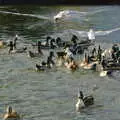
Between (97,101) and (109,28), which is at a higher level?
(109,28)

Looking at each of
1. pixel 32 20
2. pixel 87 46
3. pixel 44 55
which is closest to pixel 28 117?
pixel 44 55

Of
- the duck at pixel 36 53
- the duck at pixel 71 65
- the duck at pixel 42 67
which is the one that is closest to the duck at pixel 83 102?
the duck at pixel 71 65

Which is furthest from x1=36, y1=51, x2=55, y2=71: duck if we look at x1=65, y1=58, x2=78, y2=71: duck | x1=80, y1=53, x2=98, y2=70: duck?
x1=80, y1=53, x2=98, y2=70: duck

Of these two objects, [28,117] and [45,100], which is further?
[45,100]

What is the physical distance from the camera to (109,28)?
8181cm

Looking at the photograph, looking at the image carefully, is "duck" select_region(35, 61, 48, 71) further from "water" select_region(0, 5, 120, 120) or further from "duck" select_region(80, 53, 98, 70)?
"duck" select_region(80, 53, 98, 70)

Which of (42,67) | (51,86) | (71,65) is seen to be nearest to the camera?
(51,86)

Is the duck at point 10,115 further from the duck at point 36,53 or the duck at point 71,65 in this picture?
the duck at point 36,53

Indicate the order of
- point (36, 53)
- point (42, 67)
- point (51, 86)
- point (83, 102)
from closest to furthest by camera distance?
1. point (83, 102)
2. point (51, 86)
3. point (42, 67)
4. point (36, 53)

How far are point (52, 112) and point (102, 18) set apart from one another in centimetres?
5228

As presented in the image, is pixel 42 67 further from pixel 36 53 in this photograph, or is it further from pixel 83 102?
pixel 83 102

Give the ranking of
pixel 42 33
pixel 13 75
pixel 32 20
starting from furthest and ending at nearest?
pixel 32 20 < pixel 42 33 < pixel 13 75

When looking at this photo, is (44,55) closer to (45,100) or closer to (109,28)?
(45,100)

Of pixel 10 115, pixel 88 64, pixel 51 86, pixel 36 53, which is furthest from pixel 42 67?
pixel 10 115
